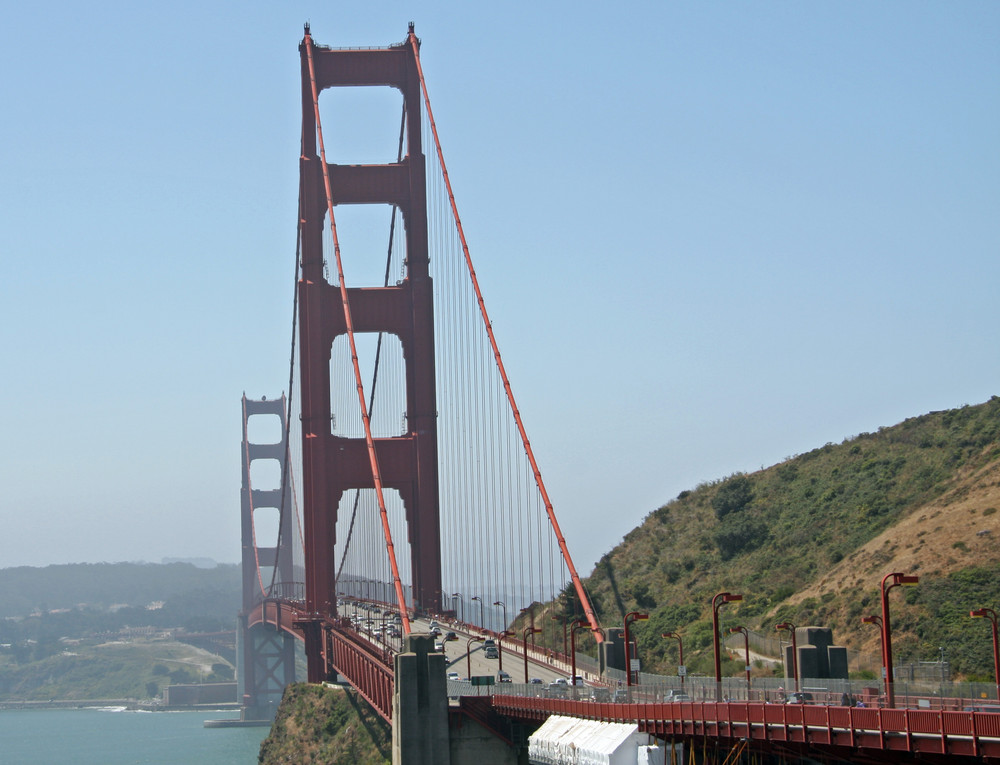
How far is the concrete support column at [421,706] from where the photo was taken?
44531 mm

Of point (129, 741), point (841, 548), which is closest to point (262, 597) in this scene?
point (129, 741)

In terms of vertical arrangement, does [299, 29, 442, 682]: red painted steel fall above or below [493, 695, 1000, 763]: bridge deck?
above

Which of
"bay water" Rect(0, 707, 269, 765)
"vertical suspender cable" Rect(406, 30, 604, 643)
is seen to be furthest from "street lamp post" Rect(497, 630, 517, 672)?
"bay water" Rect(0, 707, 269, 765)

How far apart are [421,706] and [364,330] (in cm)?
3156

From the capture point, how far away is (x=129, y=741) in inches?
5256

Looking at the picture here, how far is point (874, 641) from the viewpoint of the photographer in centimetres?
5494

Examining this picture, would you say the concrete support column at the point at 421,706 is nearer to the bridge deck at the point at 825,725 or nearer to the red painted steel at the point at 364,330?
the bridge deck at the point at 825,725

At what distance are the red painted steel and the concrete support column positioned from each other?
26.3 m

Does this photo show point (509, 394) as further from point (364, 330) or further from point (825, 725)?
point (825, 725)

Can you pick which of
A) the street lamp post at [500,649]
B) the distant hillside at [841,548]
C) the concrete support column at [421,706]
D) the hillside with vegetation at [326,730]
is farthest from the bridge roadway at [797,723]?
the hillside with vegetation at [326,730]

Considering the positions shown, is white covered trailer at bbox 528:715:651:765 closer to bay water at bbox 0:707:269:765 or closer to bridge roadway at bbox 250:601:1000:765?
bridge roadway at bbox 250:601:1000:765

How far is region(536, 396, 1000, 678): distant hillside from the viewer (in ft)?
183

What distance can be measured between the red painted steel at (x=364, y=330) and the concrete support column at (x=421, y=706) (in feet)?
86.2

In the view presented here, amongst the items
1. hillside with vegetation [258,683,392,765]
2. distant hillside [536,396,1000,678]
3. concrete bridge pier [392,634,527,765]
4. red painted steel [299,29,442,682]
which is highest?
red painted steel [299,29,442,682]
